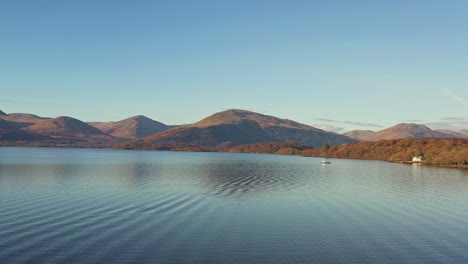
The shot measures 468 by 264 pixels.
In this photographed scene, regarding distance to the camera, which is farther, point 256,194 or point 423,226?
point 256,194

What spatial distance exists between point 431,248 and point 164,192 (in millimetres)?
A: 44714

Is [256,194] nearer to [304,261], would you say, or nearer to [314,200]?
[314,200]

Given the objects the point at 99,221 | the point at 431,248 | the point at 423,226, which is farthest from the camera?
the point at 423,226

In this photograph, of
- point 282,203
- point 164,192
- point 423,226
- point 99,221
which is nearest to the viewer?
point 99,221

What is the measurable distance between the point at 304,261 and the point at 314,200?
35735 mm

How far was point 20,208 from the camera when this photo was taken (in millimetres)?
48312

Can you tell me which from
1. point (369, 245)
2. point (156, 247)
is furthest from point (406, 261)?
point (156, 247)

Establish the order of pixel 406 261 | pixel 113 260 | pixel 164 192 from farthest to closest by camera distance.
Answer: pixel 164 192 → pixel 406 261 → pixel 113 260

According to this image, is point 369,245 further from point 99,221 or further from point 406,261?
point 99,221

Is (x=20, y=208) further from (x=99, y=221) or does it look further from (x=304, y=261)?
(x=304, y=261)

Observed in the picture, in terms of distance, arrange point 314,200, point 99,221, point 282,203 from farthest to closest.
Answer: point 314,200 → point 282,203 → point 99,221

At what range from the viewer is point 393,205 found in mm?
61438

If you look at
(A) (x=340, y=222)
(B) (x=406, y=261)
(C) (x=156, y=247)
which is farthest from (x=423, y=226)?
(C) (x=156, y=247)

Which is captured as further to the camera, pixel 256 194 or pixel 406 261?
pixel 256 194
